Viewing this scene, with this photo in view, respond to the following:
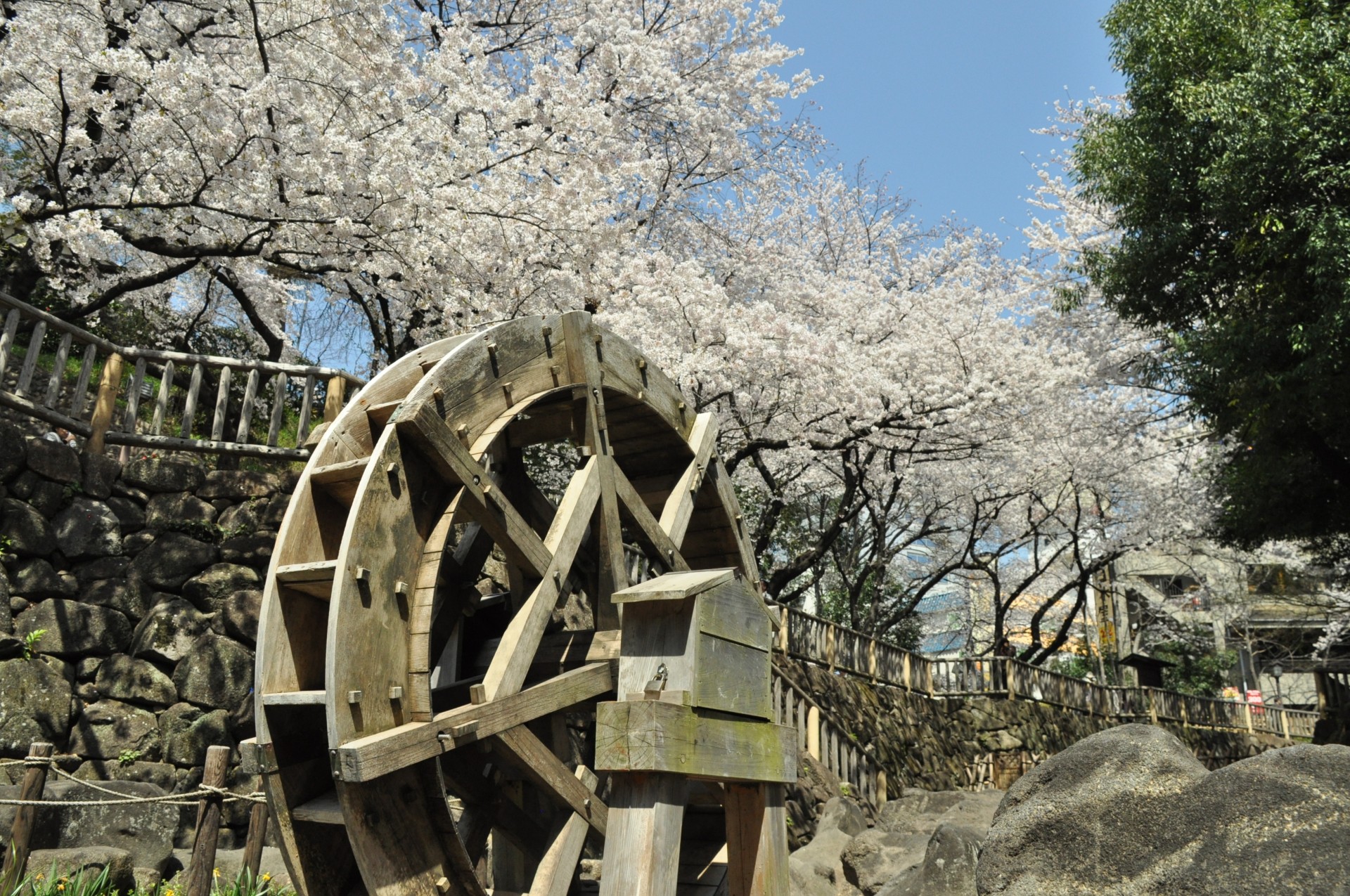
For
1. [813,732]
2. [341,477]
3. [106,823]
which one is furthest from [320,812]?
[813,732]

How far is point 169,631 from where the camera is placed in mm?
7863

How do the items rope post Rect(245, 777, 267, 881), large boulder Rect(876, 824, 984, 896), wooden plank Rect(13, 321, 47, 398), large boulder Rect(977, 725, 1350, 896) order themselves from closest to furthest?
large boulder Rect(977, 725, 1350, 896), rope post Rect(245, 777, 267, 881), large boulder Rect(876, 824, 984, 896), wooden plank Rect(13, 321, 47, 398)

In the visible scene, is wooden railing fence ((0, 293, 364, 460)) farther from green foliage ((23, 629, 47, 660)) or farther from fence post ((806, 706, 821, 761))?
fence post ((806, 706, 821, 761))

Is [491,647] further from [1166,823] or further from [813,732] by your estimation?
[813,732]

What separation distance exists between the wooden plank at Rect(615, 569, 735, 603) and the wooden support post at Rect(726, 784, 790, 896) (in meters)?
1.02

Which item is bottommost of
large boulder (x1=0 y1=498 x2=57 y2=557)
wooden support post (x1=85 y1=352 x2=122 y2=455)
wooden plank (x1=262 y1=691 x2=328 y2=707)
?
wooden plank (x1=262 y1=691 x2=328 y2=707)

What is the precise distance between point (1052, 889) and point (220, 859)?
5.36m

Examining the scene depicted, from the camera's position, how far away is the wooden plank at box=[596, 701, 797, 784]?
3.31m

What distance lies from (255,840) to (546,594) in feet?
9.62

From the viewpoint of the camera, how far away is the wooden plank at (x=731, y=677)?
3.51 meters

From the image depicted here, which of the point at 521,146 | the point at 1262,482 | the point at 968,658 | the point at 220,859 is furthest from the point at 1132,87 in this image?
the point at 220,859

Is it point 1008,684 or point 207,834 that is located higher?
point 1008,684

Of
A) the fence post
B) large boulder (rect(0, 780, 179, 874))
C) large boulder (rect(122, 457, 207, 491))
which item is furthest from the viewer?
Answer: the fence post

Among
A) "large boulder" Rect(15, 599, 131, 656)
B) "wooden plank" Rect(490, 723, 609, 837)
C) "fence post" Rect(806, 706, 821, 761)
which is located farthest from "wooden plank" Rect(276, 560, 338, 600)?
"fence post" Rect(806, 706, 821, 761)
